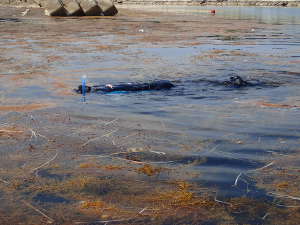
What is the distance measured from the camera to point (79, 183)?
3559 mm

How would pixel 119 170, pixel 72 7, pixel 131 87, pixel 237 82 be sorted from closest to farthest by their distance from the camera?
pixel 119 170 < pixel 131 87 < pixel 237 82 < pixel 72 7

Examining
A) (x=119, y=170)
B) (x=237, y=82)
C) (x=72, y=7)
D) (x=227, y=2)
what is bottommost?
(x=119, y=170)

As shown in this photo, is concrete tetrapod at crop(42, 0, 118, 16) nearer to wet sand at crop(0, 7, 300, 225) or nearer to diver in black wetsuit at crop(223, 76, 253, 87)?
diver in black wetsuit at crop(223, 76, 253, 87)

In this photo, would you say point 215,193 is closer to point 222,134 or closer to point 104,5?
point 222,134

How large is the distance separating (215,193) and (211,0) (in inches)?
3875

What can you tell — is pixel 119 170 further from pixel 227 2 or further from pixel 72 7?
pixel 227 2

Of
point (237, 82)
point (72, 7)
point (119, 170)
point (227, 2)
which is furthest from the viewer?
point (227, 2)

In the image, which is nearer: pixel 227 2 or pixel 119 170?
pixel 119 170

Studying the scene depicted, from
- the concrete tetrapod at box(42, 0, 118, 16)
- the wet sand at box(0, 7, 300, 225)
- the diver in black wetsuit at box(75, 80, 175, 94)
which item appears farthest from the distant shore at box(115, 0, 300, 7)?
the wet sand at box(0, 7, 300, 225)

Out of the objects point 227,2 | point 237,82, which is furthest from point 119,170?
point 227,2

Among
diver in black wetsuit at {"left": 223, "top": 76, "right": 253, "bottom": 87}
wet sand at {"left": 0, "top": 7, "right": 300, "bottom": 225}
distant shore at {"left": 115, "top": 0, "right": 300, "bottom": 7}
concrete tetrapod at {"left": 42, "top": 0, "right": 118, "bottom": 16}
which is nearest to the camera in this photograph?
wet sand at {"left": 0, "top": 7, "right": 300, "bottom": 225}

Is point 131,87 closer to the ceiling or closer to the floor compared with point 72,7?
closer to the floor

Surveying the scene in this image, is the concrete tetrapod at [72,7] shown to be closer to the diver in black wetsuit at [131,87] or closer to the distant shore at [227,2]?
the diver in black wetsuit at [131,87]

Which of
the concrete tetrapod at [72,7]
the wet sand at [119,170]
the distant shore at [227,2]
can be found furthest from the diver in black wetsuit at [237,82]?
the distant shore at [227,2]
